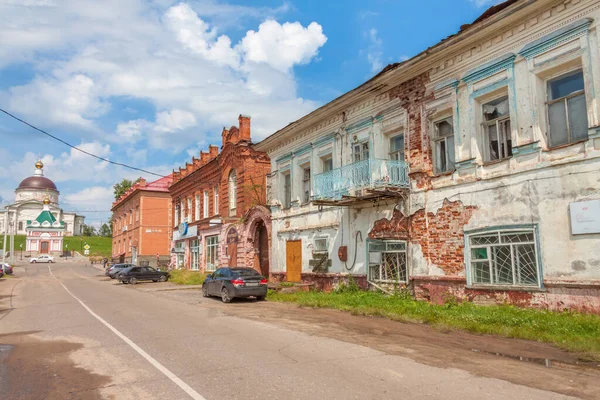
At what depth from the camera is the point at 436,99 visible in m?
15.0

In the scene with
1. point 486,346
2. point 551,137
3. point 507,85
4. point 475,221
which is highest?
point 507,85

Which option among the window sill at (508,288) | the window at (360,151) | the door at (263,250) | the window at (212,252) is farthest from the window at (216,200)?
the window sill at (508,288)

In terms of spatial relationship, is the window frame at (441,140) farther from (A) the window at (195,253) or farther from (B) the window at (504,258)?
(A) the window at (195,253)

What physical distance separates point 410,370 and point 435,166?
9607 mm

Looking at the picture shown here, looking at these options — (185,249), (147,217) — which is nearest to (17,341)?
(185,249)

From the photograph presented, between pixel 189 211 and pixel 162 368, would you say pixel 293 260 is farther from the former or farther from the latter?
pixel 189 211

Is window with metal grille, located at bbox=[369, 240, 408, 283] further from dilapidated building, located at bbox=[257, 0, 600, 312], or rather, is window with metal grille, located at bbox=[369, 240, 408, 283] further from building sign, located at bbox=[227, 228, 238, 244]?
building sign, located at bbox=[227, 228, 238, 244]

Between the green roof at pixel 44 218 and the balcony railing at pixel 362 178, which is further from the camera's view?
the green roof at pixel 44 218

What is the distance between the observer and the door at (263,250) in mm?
26786

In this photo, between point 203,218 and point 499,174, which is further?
point 203,218

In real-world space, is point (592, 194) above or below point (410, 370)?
above

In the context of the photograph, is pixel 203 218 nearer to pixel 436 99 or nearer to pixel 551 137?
pixel 436 99

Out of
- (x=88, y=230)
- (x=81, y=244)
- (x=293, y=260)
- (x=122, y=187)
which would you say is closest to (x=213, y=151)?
(x=293, y=260)

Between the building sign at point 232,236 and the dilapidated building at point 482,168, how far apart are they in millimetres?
9597
